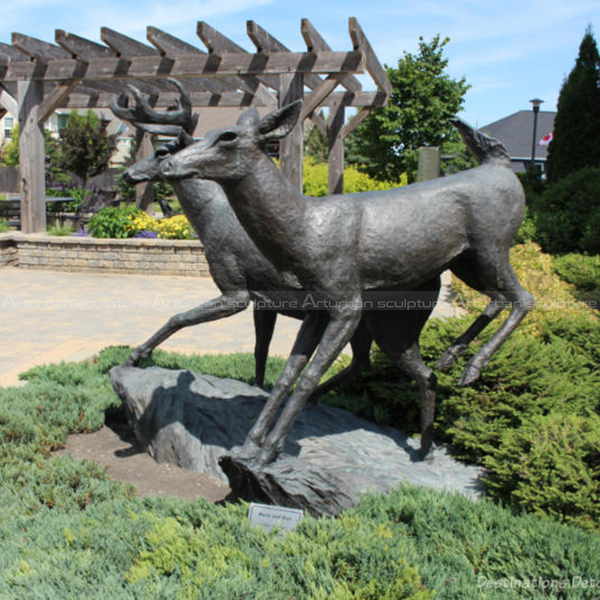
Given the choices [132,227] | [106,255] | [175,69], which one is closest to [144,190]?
[132,227]

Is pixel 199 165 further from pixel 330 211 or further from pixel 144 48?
pixel 144 48

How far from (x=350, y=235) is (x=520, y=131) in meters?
52.7

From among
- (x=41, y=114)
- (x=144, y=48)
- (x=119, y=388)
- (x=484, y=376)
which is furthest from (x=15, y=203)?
(x=484, y=376)

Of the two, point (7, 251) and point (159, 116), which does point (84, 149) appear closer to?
point (7, 251)

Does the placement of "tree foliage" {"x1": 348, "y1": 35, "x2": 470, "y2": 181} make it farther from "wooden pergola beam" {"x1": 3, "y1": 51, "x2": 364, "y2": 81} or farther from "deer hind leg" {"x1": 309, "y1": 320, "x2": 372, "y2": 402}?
"deer hind leg" {"x1": 309, "y1": 320, "x2": 372, "y2": 402}

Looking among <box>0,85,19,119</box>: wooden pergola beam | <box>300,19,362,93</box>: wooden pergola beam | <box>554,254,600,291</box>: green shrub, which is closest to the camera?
<box>300,19,362,93</box>: wooden pergola beam

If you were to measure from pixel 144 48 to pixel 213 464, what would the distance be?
1078cm

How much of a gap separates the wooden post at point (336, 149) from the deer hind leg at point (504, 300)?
480 inches

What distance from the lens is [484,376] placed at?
4316mm

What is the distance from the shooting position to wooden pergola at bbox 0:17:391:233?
10.7m

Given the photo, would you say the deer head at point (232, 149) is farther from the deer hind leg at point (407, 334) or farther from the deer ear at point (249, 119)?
the deer hind leg at point (407, 334)

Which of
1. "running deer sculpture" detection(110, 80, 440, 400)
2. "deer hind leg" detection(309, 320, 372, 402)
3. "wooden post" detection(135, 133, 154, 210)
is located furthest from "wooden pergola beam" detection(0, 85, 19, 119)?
"deer hind leg" detection(309, 320, 372, 402)

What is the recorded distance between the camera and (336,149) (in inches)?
618

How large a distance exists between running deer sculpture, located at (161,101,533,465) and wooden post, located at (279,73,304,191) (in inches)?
310
